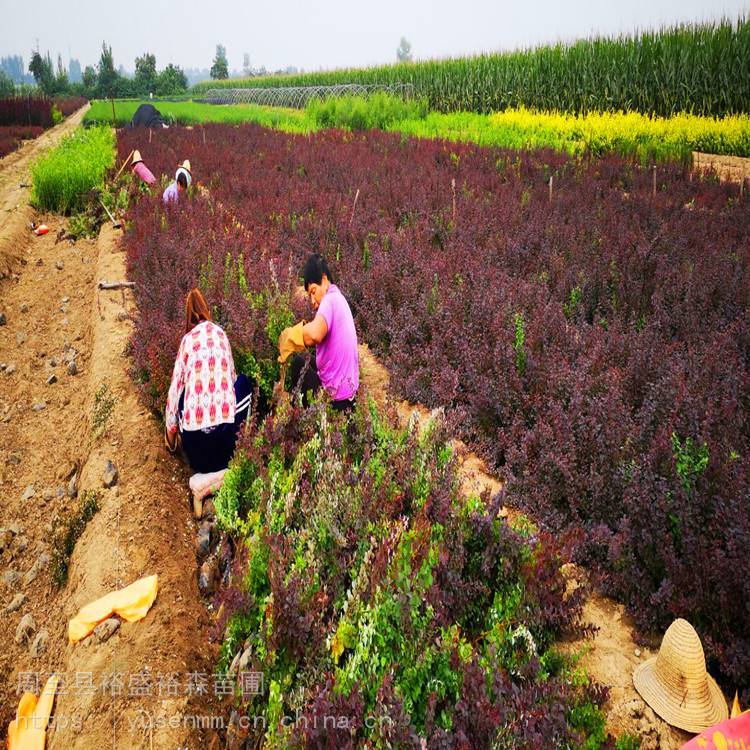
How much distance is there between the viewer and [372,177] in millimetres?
10711

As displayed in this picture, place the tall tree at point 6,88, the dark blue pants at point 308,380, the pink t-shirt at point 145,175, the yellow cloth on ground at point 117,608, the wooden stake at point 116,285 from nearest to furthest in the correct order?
the yellow cloth on ground at point 117,608 < the dark blue pants at point 308,380 < the wooden stake at point 116,285 < the pink t-shirt at point 145,175 < the tall tree at point 6,88

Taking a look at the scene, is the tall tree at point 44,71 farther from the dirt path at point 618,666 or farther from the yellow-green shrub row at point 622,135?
the dirt path at point 618,666

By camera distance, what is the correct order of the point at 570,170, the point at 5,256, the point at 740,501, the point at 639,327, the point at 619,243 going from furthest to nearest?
1. the point at 570,170
2. the point at 5,256
3. the point at 619,243
4. the point at 639,327
5. the point at 740,501

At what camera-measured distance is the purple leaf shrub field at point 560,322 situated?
9.32ft

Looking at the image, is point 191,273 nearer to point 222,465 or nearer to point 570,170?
point 222,465

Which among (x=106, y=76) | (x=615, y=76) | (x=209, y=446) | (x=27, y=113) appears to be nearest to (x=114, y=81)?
(x=106, y=76)

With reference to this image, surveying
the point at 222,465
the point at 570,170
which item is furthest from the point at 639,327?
the point at 570,170

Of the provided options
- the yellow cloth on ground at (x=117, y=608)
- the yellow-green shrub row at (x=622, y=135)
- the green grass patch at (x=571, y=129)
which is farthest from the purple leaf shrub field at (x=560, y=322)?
the green grass patch at (x=571, y=129)

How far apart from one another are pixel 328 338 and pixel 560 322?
1.90m

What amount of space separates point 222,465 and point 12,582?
1416mm

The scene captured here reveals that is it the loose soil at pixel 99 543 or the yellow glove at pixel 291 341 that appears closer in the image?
the loose soil at pixel 99 543

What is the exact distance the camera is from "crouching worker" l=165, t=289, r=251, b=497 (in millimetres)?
3791

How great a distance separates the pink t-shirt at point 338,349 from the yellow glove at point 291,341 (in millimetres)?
147

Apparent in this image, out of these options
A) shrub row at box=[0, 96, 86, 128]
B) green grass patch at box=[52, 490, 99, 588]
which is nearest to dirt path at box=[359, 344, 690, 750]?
green grass patch at box=[52, 490, 99, 588]
